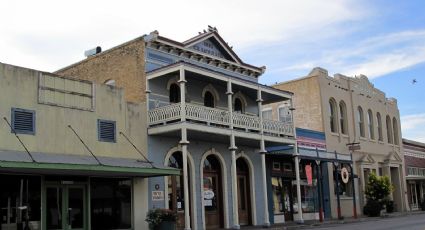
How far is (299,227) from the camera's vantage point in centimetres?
2492

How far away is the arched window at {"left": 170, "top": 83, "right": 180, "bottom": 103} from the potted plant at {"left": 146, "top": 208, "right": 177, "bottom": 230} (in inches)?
221

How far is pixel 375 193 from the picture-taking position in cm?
3519

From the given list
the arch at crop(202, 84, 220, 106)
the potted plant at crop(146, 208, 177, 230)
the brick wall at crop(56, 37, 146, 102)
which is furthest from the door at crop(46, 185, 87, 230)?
the arch at crop(202, 84, 220, 106)

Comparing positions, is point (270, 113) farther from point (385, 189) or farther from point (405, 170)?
point (405, 170)

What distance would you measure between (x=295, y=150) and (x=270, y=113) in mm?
8949

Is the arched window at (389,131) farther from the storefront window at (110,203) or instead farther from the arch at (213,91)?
the storefront window at (110,203)

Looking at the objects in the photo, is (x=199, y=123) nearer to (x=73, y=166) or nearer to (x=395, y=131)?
(x=73, y=166)

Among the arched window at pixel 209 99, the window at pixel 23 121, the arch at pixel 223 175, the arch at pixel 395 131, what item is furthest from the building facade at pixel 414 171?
the window at pixel 23 121

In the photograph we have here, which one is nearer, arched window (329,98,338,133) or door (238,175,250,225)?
door (238,175,250,225)

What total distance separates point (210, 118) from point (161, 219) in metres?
4.97

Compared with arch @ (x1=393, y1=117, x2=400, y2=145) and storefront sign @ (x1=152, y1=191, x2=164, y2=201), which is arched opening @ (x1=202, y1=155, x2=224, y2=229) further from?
arch @ (x1=393, y1=117, x2=400, y2=145)

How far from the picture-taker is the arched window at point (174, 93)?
23.8 meters

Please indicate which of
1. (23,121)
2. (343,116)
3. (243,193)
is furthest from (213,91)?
(343,116)

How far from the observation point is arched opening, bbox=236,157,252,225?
86.5ft
